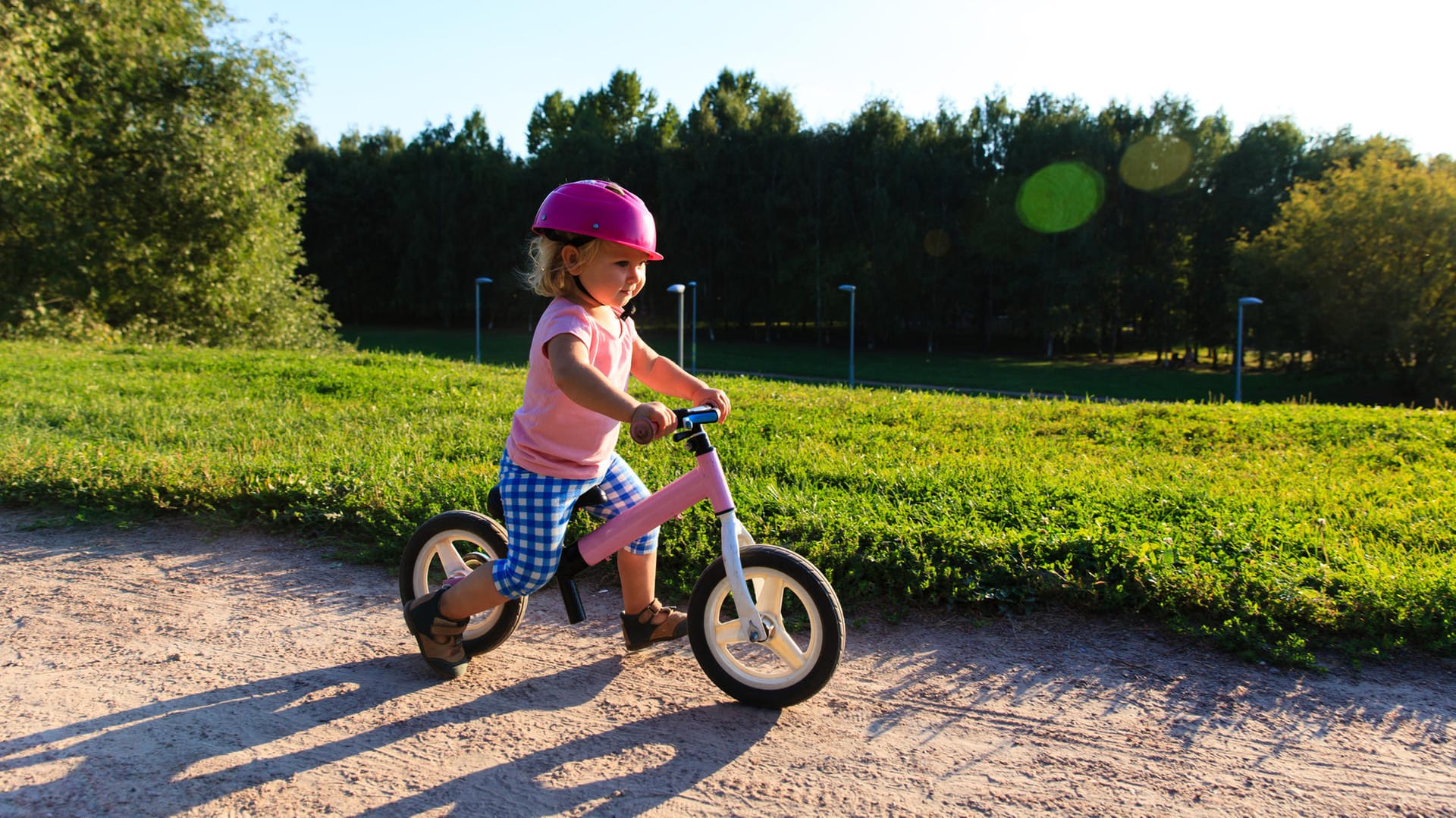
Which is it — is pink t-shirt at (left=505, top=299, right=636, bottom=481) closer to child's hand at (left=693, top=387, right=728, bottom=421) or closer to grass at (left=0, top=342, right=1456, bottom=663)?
child's hand at (left=693, top=387, right=728, bottom=421)

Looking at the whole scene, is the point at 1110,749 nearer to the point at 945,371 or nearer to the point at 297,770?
the point at 297,770

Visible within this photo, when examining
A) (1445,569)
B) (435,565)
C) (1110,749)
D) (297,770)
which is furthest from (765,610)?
(1445,569)

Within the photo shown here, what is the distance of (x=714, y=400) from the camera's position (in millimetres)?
2893

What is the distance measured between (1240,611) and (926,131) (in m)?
40.5

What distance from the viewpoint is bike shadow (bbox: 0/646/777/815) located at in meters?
2.45

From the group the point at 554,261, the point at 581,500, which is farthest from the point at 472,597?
the point at 554,261

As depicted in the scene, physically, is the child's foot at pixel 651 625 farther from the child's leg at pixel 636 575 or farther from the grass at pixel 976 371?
the grass at pixel 976 371

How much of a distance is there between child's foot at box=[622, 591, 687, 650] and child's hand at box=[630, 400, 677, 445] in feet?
3.07

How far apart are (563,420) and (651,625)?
836mm

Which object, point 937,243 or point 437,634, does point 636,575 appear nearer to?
point 437,634

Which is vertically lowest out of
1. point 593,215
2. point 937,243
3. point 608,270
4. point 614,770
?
point 614,770

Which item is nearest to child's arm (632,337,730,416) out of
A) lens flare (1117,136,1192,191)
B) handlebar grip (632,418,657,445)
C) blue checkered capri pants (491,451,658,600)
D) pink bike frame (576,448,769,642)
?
pink bike frame (576,448,769,642)

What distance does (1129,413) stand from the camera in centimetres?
834

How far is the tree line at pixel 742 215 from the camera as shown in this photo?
843 inches
